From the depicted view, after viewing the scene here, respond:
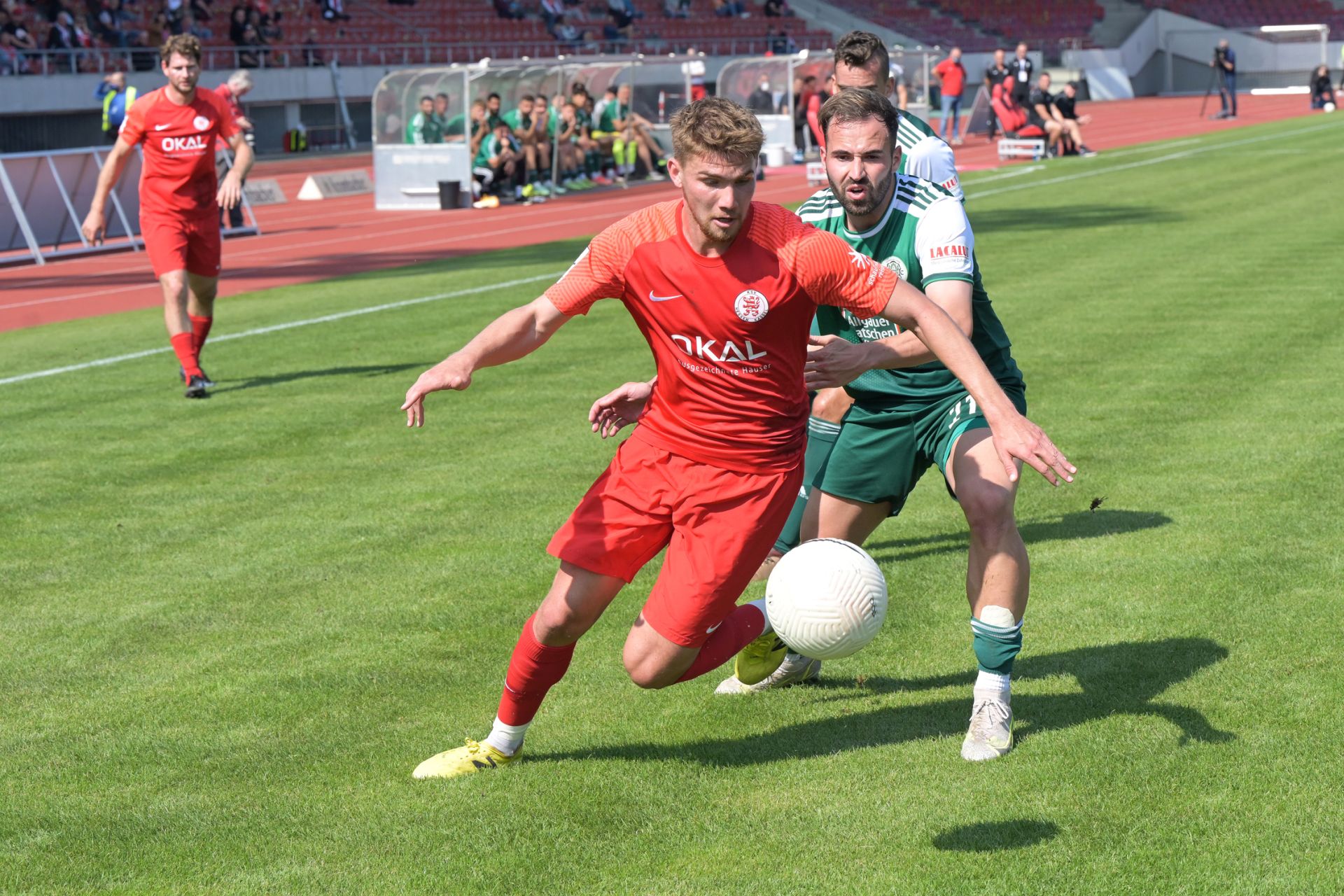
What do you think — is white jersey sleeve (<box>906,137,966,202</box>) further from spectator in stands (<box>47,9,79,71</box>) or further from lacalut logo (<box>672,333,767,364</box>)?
spectator in stands (<box>47,9,79,71</box>)

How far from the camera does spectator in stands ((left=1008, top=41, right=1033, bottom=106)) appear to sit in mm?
36031

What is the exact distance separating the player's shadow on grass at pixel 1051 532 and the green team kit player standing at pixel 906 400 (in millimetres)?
1798

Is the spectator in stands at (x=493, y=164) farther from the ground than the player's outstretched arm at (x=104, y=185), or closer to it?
closer to it

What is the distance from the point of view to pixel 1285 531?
7.63 m

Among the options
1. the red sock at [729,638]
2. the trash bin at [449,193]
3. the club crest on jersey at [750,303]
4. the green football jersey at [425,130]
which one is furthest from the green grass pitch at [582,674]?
the green football jersey at [425,130]

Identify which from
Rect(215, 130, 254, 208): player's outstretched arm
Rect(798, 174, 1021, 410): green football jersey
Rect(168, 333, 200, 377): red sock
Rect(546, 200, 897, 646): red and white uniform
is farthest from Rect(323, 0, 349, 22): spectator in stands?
Rect(546, 200, 897, 646): red and white uniform

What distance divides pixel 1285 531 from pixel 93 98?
35.8 meters

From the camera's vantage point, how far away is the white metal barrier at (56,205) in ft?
72.3

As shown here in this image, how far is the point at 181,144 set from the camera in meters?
12.1

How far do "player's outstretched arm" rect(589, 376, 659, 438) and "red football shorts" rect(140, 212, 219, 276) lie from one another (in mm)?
7683

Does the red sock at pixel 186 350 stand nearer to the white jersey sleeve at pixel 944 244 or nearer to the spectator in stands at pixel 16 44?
the white jersey sleeve at pixel 944 244

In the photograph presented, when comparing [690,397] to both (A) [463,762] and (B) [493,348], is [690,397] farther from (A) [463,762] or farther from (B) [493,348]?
(A) [463,762]

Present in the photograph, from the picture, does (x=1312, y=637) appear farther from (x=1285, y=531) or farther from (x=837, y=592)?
(x=837, y=592)

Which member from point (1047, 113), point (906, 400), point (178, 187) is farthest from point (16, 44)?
point (906, 400)
